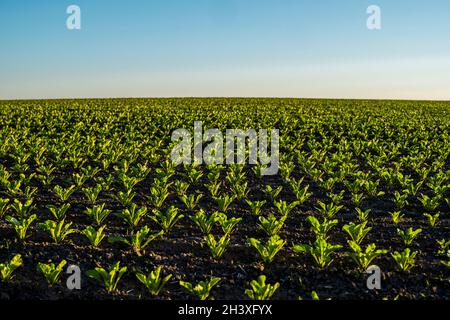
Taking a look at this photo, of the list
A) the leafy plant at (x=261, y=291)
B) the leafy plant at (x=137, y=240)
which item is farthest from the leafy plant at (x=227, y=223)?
the leafy plant at (x=261, y=291)

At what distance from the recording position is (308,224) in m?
7.39

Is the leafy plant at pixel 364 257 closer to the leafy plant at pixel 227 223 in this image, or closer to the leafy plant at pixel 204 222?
the leafy plant at pixel 227 223

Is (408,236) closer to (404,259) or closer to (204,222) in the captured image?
(404,259)

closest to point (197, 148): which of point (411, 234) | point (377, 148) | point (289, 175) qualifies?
point (289, 175)

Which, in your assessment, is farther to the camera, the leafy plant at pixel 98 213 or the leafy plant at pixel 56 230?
the leafy plant at pixel 98 213

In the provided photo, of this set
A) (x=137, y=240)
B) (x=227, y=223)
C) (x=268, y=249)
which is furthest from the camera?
(x=227, y=223)

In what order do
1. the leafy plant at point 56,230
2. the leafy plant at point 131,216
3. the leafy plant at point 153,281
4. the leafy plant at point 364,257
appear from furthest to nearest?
the leafy plant at point 131,216 < the leafy plant at point 56,230 < the leafy plant at point 364,257 < the leafy plant at point 153,281

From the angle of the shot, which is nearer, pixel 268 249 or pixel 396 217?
pixel 268 249

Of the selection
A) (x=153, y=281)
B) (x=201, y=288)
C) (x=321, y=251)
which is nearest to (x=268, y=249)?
(x=321, y=251)

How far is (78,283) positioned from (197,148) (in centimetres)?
1029

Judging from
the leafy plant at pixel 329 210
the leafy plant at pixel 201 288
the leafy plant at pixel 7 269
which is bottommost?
the leafy plant at pixel 201 288

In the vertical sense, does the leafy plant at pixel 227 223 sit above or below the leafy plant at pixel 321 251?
above

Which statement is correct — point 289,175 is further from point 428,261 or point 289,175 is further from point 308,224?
point 428,261

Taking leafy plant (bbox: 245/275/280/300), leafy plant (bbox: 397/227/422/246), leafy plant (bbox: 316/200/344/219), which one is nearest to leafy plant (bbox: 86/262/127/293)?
leafy plant (bbox: 245/275/280/300)
